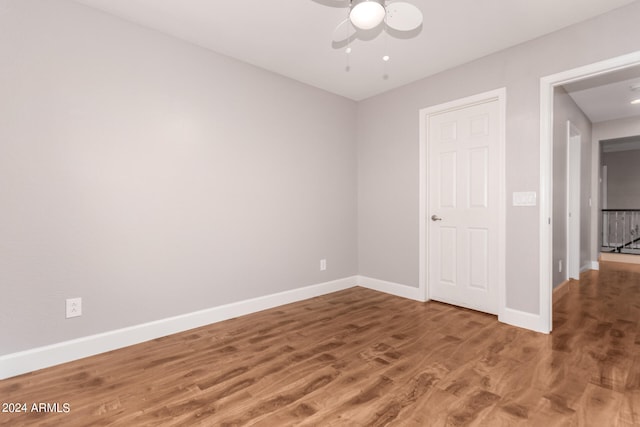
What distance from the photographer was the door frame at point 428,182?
3018 millimetres

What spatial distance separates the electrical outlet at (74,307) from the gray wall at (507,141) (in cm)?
320

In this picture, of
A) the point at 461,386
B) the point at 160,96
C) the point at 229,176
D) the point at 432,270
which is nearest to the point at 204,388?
the point at 461,386

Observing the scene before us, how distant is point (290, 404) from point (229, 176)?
215 centimetres

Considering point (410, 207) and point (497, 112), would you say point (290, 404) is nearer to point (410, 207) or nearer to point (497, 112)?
point (410, 207)

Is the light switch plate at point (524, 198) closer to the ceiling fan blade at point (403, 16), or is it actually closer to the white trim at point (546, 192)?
the white trim at point (546, 192)

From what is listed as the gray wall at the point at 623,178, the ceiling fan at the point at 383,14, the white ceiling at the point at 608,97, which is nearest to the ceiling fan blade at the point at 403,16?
the ceiling fan at the point at 383,14

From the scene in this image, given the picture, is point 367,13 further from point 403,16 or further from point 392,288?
point 392,288

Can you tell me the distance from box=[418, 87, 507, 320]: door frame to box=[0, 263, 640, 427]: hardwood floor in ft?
1.90

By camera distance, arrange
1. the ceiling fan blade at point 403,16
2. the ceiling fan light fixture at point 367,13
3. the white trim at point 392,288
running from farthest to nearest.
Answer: the white trim at point 392,288, the ceiling fan blade at point 403,16, the ceiling fan light fixture at point 367,13

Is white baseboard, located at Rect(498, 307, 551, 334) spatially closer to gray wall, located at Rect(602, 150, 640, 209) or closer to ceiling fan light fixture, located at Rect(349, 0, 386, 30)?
ceiling fan light fixture, located at Rect(349, 0, 386, 30)

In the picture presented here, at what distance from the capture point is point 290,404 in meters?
1.76

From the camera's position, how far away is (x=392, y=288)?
4.02 metres

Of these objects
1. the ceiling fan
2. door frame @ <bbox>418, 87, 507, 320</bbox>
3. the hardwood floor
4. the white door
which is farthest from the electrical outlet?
the white door

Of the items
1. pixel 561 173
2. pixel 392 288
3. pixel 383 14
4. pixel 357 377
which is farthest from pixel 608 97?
pixel 357 377
